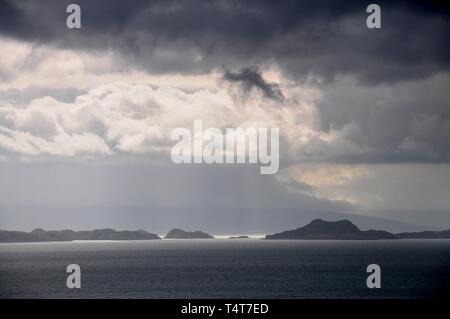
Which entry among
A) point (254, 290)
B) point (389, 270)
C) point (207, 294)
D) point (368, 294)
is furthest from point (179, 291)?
point (389, 270)

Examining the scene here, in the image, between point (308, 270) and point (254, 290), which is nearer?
point (254, 290)

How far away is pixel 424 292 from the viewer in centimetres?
12738

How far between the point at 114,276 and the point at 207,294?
48537 mm
